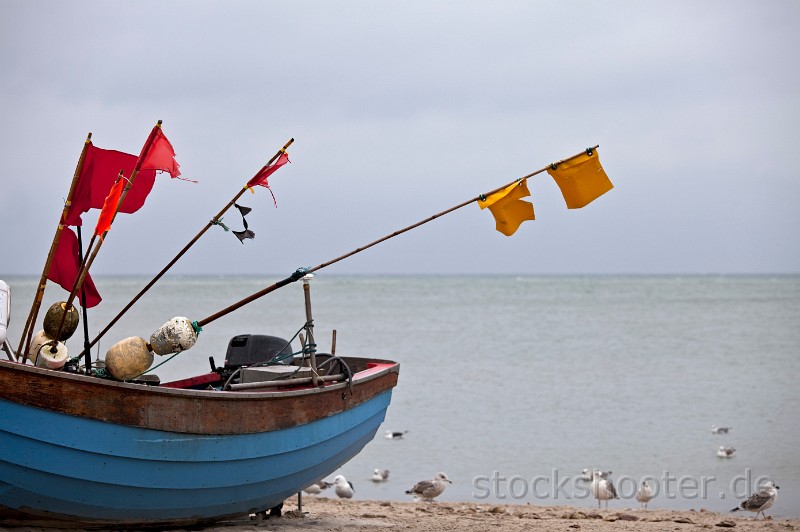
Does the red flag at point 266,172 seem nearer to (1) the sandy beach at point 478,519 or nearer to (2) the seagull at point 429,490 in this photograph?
(1) the sandy beach at point 478,519

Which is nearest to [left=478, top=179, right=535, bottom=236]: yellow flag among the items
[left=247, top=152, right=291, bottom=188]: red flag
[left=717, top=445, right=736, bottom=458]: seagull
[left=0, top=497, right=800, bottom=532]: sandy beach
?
[left=247, top=152, right=291, bottom=188]: red flag

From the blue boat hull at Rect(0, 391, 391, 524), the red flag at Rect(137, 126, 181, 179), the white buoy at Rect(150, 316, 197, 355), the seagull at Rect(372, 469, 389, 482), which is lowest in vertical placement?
the seagull at Rect(372, 469, 389, 482)

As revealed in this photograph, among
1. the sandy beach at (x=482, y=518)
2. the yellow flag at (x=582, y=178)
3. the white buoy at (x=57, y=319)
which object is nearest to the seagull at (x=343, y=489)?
the sandy beach at (x=482, y=518)

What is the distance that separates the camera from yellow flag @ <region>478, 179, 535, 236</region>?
8641 mm

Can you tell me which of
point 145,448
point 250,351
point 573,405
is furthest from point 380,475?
point 573,405

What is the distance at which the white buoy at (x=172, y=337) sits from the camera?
21.9 feet

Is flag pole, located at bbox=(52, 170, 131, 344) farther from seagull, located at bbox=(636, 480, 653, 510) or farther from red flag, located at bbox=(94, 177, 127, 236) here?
seagull, located at bbox=(636, 480, 653, 510)

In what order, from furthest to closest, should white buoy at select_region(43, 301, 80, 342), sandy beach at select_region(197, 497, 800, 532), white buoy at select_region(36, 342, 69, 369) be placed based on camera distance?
sandy beach at select_region(197, 497, 800, 532) → white buoy at select_region(43, 301, 80, 342) → white buoy at select_region(36, 342, 69, 369)

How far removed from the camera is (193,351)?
28.0 metres

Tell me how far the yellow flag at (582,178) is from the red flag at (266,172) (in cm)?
228

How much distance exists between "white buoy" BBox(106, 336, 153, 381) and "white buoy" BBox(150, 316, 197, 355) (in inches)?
5.1

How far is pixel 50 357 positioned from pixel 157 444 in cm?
104

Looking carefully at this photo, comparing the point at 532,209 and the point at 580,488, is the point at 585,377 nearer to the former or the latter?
the point at 580,488

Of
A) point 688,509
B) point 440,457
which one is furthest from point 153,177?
point 440,457
